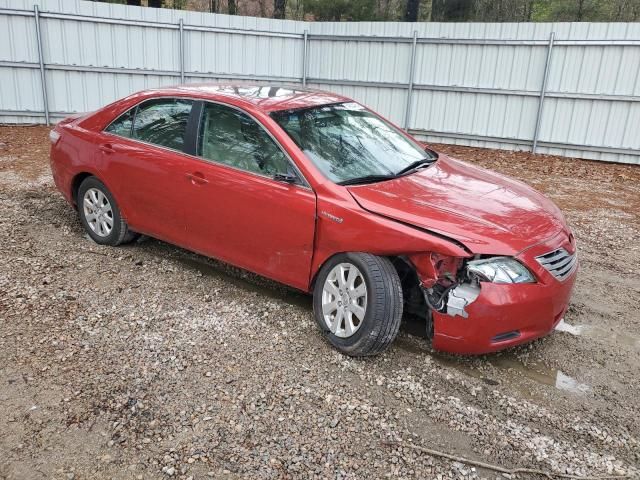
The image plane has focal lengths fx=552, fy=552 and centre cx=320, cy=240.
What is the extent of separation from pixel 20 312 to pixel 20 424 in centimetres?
135

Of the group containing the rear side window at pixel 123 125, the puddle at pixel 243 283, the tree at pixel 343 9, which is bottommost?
the puddle at pixel 243 283

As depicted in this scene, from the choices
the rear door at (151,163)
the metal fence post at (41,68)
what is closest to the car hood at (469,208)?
the rear door at (151,163)

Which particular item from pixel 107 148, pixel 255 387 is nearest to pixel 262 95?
pixel 107 148

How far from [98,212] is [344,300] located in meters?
2.85

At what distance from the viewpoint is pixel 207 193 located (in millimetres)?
4262

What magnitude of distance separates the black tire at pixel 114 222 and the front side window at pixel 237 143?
1232 mm

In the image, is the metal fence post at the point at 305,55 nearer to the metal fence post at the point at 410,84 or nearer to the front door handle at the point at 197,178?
the metal fence post at the point at 410,84

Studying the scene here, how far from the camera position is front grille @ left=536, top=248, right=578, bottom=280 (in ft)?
11.2

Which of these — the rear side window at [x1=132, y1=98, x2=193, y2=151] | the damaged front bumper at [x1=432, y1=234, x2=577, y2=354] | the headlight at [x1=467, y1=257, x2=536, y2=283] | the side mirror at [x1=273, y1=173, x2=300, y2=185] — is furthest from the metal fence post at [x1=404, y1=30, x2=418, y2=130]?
the headlight at [x1=467, y1=257, x2=536, y2=283]

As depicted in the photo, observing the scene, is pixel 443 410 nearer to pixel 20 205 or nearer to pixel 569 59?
pixel 20 205

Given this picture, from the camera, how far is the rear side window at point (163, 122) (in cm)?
454

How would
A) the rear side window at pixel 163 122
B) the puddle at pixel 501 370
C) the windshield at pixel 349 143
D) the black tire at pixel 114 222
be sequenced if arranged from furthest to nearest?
the black tire at pixel 114 222
the rear side window at pixel 163 122
the windshield at pixel 349 143
the puddle at pixel 501 370

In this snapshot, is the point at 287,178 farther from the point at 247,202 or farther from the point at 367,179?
the point at 367,179

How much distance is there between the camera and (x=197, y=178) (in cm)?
430
